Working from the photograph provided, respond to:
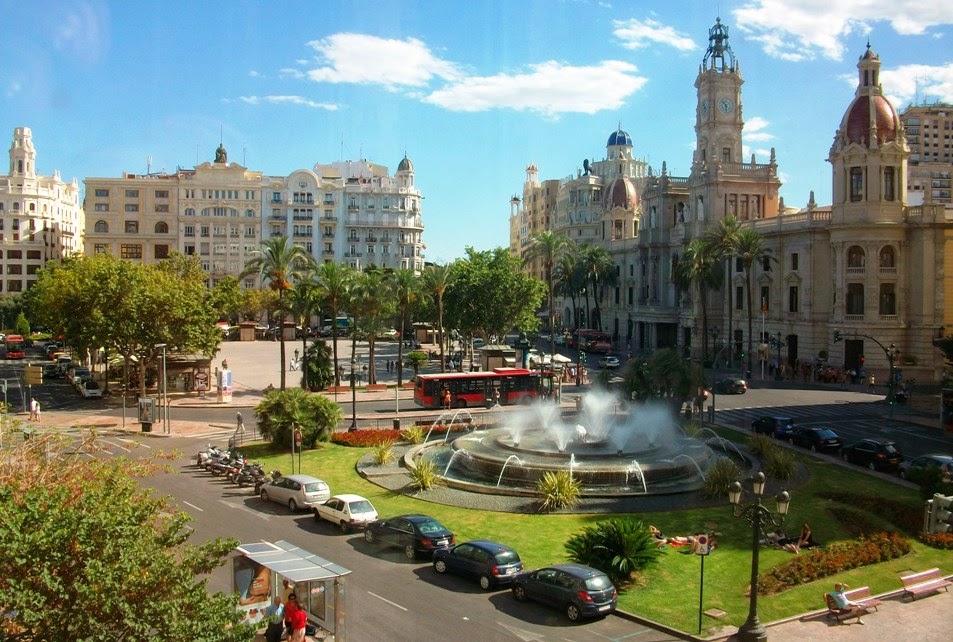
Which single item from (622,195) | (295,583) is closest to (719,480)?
(295,583)

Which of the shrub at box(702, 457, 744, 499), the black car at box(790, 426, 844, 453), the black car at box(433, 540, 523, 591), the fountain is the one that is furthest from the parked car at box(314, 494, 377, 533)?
the black car at box(790, 426, 844, 453)

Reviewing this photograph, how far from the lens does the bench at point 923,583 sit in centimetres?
2158

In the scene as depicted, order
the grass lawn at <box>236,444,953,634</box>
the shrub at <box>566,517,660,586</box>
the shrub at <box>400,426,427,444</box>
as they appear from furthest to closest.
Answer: the shrub at <box>400,426,427,444</box>, the shrub at <box>566,517,660,586</box>, the grass lawn at <box>236,444,953,634</box>

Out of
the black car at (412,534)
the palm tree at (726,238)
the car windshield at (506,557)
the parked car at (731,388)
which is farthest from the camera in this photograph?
the palm tree at (726,238)

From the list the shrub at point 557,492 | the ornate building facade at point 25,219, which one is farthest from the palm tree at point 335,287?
the ornate building facade at point 25,219

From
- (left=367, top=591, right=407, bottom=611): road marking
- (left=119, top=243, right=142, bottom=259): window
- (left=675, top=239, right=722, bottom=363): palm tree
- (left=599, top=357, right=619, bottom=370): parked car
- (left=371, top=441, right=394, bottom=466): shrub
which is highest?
(left=119, top=243, right=142, bottom=259): window

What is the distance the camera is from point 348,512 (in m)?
27.2

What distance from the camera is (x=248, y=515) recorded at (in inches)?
1152

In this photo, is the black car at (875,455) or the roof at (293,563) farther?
the black car at (875,455)

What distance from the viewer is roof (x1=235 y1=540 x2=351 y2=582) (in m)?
17.7

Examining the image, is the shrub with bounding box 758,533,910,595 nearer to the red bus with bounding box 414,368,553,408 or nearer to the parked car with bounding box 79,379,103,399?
the red bus with bounding box 414,368,553,408

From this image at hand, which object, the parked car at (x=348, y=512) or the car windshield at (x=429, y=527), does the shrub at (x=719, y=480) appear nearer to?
the car windshield at (x=429, y=527)

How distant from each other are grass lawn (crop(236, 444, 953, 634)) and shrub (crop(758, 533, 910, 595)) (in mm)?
267

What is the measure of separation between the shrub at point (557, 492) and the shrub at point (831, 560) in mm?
7980
